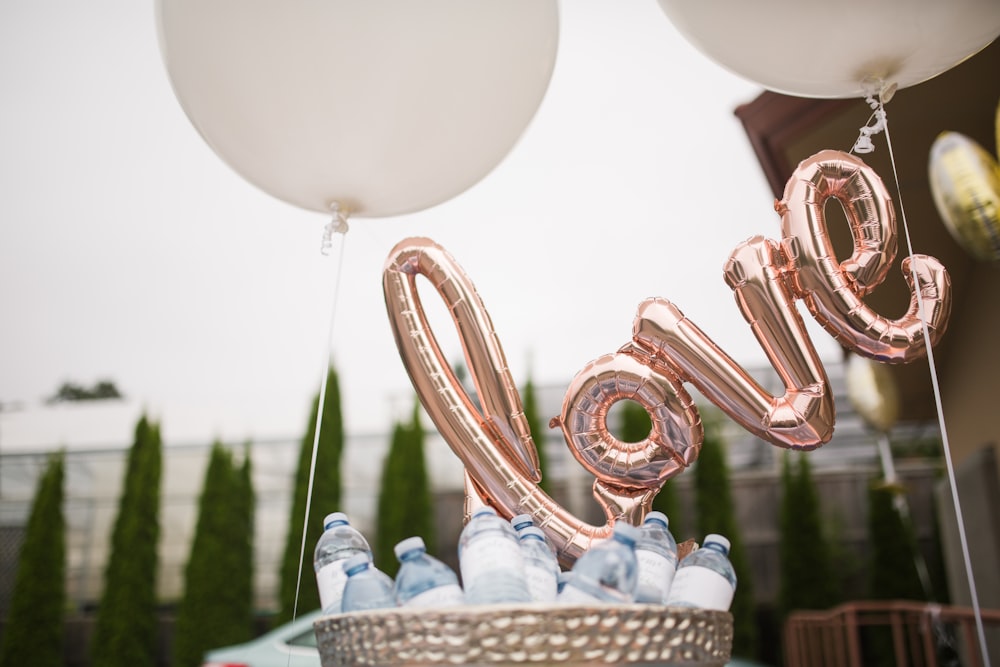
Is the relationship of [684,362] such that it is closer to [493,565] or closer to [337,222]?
[493,565]

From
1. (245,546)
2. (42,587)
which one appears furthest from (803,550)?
(42,587)

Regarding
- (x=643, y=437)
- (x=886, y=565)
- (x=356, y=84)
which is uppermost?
(x=356, y=84)

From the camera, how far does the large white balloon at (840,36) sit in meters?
1.23

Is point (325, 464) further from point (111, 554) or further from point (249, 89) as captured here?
point (249, 89)

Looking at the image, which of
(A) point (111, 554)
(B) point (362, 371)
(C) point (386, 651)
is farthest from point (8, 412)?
(C) point (386, 651)

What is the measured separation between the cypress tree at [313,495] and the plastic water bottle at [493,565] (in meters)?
6.45

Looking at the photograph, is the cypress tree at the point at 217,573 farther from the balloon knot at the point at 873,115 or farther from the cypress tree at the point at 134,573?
the balloon knot at the point at 873,115

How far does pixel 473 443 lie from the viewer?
122cm

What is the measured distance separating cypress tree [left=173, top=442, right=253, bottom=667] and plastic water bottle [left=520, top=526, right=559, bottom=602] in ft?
23.6

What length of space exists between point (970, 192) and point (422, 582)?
229 centimetres

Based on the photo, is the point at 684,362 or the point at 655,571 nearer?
the point at 655,571

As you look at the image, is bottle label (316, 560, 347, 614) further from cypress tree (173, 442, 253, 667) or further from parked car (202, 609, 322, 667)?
Answer: cypress tree (173, 442, 253, 667)

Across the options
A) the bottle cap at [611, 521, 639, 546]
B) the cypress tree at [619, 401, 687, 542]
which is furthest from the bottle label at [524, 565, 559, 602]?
the cypress tree at [619, 401, 687, 542]

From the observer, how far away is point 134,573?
24.1ft
